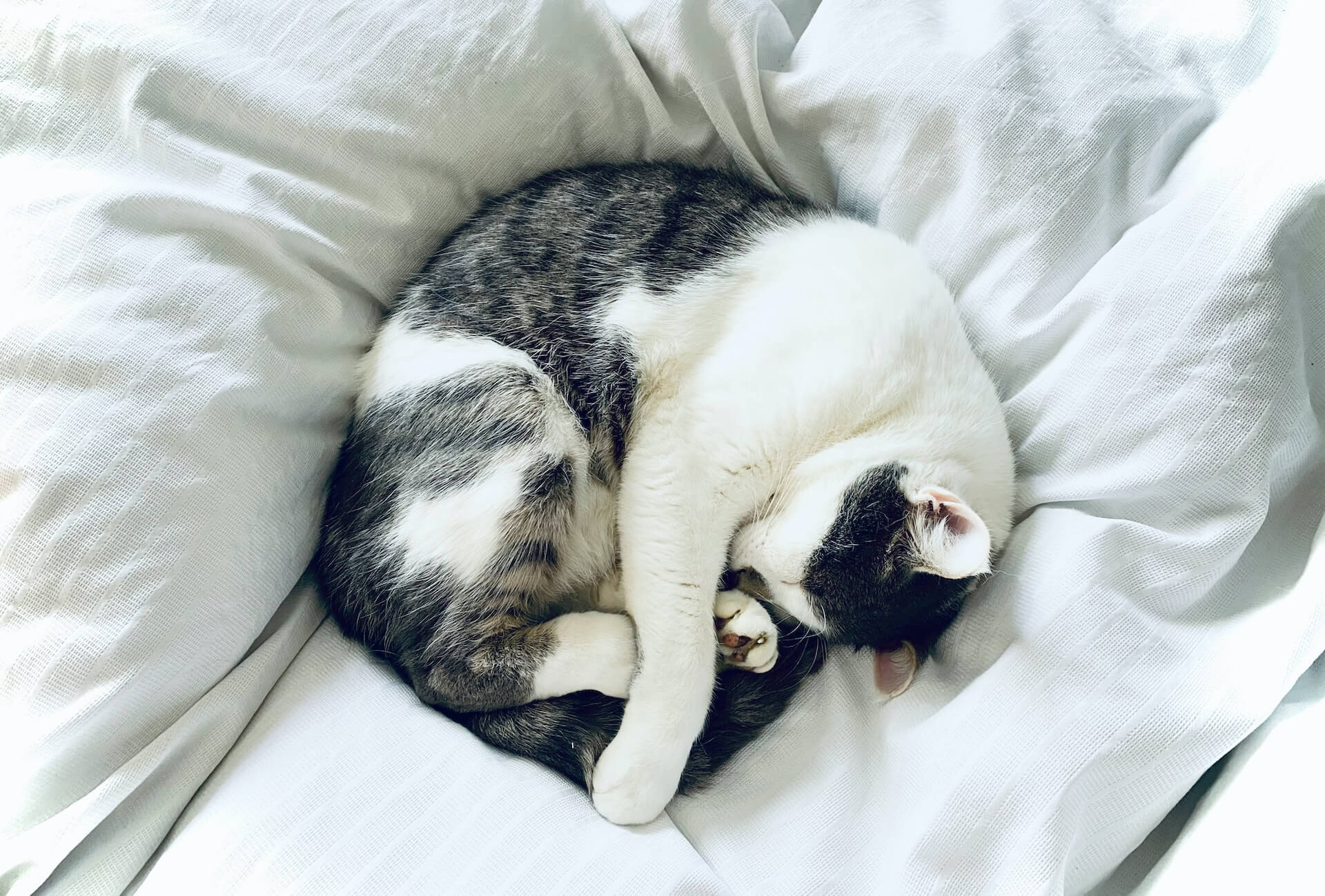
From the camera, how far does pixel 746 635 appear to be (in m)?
1.18

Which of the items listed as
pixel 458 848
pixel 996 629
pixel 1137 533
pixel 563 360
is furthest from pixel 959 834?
pixel 563 360

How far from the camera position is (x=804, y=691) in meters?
1.21

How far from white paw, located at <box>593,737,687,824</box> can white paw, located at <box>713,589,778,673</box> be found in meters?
0.19

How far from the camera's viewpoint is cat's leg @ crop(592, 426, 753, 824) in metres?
1.05

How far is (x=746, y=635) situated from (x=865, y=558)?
0.21m

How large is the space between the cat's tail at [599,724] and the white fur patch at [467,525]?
0.68 ft

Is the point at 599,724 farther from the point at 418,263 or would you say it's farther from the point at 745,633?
the point at 418,263

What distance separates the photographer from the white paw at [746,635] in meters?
1.18

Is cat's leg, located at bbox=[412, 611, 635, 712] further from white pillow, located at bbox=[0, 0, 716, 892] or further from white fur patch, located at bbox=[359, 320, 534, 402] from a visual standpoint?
white fur patch, located at bbox=[359, 320, 534, 402]

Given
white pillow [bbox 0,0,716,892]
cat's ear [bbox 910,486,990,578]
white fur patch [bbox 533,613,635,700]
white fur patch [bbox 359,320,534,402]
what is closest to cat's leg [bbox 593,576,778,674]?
white fur patch [bbox 533,613,635,700]

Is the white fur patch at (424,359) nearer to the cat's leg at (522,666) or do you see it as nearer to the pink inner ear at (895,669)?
the cat's leg at (522,666)

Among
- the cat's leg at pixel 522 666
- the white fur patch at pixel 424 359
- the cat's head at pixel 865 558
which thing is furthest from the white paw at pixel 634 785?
the white fur patch at pixel 424 359

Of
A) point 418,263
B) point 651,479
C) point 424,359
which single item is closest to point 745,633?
point 651,479

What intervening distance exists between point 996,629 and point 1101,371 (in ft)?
1.21
